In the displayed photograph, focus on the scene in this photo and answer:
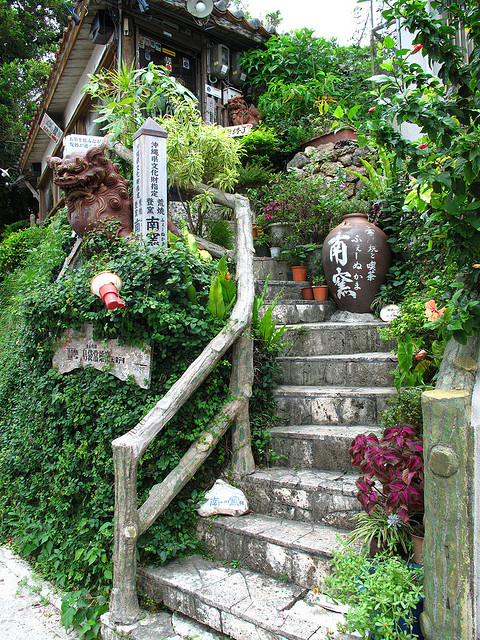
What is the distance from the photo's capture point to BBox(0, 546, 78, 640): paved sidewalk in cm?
307

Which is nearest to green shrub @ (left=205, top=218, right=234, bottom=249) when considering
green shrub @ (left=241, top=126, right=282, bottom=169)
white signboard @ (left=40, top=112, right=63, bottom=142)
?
green shrub @ (left=241, top=126, right=282, bottom=169)

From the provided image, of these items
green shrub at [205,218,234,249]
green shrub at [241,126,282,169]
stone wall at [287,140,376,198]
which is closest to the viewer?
green shrub at [205,218,234,249]

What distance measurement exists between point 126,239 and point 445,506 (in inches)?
127

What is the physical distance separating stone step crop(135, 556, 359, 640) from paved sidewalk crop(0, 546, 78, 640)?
73 cm

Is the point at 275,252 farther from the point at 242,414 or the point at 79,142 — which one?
the point at 242,414

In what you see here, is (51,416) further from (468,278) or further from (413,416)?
(468,278)

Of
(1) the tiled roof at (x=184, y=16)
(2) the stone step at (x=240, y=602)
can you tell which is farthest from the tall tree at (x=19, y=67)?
(2) the stone step at (x=240, y=602)

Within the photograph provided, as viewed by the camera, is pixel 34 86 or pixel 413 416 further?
pixel 34 86

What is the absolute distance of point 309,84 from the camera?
924 cm

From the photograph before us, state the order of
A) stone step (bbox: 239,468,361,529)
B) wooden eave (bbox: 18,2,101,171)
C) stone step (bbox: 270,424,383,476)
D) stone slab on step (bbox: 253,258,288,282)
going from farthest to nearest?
wooden eave (bbox: 18,2,101,171) → stone slab on step (bbox: 253,258,288,282) → stone step (bbox: 270,424,383,476) → stone step (bbox: 239,468,361,529)

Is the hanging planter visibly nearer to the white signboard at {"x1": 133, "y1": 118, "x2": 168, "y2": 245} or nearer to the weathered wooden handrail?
the weathered wooden handrail

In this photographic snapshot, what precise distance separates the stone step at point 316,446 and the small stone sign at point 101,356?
3.76 feet

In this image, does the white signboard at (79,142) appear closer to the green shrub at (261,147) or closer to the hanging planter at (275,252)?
the hanging planter at (275,252)

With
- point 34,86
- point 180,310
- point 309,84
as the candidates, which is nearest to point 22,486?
point 180,310
